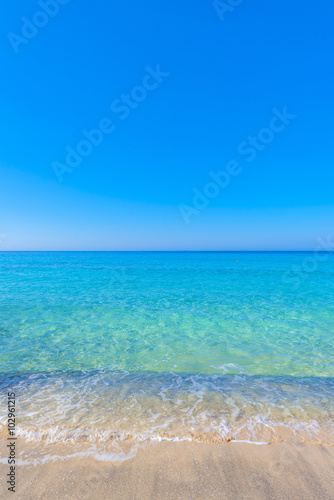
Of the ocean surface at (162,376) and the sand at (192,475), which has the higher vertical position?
the sand at (192,475)

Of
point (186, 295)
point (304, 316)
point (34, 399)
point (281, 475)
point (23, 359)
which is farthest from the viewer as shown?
point (186, 295)

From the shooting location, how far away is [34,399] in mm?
5297

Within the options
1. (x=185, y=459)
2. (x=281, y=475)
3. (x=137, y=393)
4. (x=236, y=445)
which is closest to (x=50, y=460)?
(x=185, y=459)

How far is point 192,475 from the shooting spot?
323cm

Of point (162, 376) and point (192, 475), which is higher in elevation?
point (192, 475)

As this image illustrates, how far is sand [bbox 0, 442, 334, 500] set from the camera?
2969mm

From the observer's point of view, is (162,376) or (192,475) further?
(162,376)

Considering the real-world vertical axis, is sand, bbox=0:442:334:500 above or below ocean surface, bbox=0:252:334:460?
above

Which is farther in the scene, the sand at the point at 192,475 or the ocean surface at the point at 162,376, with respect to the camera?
the ocean surface at the point at 162,376

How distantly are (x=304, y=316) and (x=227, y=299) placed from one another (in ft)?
18.0

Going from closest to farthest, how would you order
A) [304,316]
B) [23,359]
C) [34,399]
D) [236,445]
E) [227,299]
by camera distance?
[236,445], [34,399], [23,359], [304,316], [227,299]

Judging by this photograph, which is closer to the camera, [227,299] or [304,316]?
[304,316]

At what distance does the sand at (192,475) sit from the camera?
9.74 ft

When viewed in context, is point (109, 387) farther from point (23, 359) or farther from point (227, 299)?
point (227, 299)
